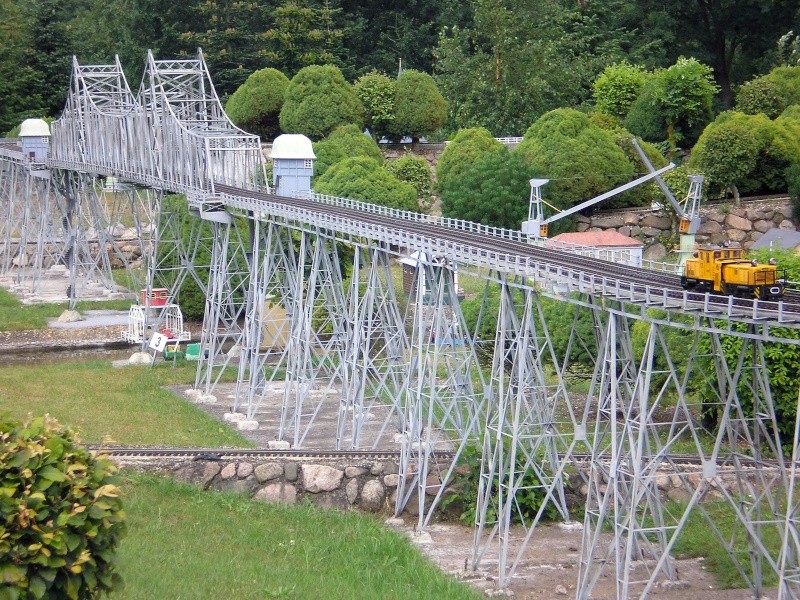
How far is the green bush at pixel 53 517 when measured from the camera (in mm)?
15992

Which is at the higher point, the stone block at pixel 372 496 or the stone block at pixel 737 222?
the stone block at pixel 737 222

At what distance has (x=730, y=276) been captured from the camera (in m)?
21.1

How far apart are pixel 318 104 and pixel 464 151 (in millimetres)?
11390

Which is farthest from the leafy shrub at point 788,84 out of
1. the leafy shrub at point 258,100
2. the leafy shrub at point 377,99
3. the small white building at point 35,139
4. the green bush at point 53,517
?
the green bush at point 53,517

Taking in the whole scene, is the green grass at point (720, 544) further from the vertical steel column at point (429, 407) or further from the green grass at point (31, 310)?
the green grass at point (31, 310)

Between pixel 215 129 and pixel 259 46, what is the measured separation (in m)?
30.4

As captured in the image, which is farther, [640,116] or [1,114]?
[1,114]

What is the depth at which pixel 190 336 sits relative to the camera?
48.0 metres

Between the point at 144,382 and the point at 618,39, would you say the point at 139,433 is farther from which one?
the point at 618,39

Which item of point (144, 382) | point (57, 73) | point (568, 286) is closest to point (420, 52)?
point (57, 73)

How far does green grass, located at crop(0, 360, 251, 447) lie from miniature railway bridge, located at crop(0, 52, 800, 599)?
182cm

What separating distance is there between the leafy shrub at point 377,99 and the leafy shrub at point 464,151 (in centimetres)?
1059

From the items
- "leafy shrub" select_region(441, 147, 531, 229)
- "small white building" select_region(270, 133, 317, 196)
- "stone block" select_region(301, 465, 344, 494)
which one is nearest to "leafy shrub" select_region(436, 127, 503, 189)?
"leafy shrub" select_region(441, 147, 531, 229)

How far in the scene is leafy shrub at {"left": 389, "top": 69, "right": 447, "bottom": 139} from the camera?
65875 mm
